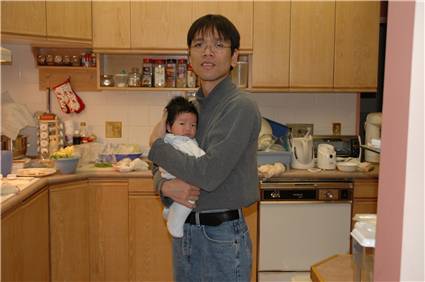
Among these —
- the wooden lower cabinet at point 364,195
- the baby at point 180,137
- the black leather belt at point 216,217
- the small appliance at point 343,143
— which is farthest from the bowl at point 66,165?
the wooden lower cabinet at point 364,195

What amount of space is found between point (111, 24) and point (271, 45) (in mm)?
1123

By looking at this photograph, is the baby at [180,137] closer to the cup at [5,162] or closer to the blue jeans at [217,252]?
the blue jeans at [217,252]

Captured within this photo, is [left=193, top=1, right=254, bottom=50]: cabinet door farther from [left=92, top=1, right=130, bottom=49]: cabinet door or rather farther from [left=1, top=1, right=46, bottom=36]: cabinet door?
[left=1, top=1, right=46, bottom=36]: cabinet door

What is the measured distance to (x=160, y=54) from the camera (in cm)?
320

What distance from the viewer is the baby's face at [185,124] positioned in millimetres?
1604

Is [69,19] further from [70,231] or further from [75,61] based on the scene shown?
[70,231]

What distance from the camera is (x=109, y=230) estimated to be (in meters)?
2.79

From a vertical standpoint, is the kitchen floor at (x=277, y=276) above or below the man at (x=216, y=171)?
below

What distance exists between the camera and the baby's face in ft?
5.26

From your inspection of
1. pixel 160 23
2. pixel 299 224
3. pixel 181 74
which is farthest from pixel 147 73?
pixel 299 224

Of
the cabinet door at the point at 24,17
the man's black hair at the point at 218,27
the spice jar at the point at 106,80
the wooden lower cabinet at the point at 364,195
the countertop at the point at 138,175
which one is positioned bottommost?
the wooden lower cabinet at the point at 364,195

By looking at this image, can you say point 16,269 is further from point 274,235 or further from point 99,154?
point 274,235

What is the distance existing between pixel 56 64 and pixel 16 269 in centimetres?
162

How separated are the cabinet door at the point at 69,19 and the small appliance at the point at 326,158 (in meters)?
Answer: 1.79
